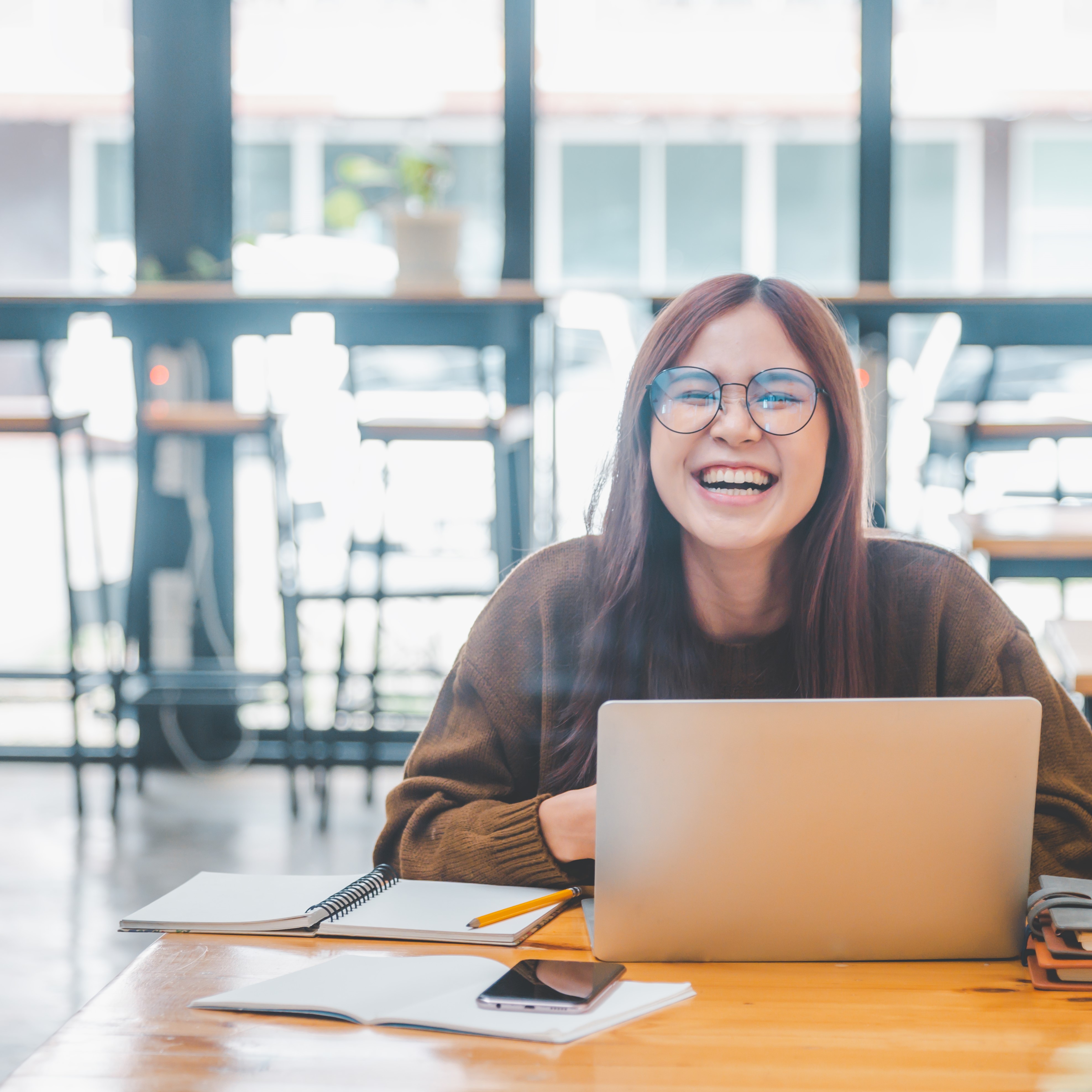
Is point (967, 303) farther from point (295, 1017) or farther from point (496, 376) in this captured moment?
point (295, 1017)

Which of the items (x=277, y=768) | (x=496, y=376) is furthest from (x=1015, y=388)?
(x=277, y=768)

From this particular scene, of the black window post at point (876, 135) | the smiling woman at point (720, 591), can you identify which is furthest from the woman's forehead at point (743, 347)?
the black window post at point (876, 135)

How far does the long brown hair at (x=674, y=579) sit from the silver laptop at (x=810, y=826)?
0.40 meters

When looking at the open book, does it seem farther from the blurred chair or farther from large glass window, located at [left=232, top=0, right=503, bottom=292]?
large glass window, located at [left=232, top=0, right=503, bottom=292]

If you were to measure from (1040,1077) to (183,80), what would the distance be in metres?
3.63

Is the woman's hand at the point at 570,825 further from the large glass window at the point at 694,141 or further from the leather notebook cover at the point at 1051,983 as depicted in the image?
the large glass window at the point at 694,141

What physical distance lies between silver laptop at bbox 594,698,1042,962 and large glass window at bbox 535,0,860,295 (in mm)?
2967

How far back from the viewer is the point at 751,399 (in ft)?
4.14

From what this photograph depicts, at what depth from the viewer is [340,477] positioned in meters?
3.60

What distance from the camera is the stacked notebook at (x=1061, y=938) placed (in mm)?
848

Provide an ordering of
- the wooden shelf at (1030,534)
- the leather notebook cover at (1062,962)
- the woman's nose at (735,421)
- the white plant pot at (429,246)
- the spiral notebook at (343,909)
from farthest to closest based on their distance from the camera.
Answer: the white plant pot at (429,246) < the wooden shelf at (1030,534) < the woman's nose at (735,421) < the spiral notebook at (343,909) < the leather notebook cover at (1062,962)

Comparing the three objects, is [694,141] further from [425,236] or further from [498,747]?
[498,747]

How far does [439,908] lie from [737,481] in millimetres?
526

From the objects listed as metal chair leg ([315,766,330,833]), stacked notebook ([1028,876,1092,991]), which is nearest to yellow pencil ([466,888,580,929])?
stacked notebook ([1028,876,1092,991])
